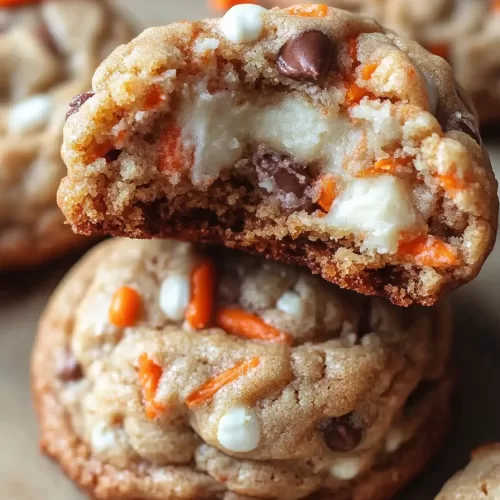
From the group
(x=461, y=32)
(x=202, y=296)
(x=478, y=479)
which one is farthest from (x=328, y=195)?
(x=461, y=32)

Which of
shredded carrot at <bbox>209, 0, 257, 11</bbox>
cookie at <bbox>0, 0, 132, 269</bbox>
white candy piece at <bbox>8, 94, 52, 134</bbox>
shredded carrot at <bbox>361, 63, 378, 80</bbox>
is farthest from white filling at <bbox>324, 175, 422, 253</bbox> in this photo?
shredded carrot at <bbox>209, 0, 257, 11</bbox>

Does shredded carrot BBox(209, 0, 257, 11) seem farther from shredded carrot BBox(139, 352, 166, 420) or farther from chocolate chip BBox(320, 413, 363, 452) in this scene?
chocolate chip BBox(320, 413, 363, 452)

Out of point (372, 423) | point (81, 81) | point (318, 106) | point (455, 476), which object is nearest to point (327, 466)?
point (372, 423)

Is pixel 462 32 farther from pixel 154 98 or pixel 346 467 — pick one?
pixel 346 467

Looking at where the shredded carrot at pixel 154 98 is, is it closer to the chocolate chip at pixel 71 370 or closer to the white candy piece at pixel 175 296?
the white candy piece at pixel 175 296

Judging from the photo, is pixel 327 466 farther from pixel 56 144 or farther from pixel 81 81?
pixel 81 81

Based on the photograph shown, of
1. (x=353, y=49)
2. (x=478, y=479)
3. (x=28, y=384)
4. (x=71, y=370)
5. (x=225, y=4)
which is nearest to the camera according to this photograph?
(x=353, y=49)

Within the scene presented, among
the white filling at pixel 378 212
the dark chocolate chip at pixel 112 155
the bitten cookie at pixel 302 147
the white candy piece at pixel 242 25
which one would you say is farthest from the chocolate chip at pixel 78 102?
the white filling at pixel 378 212
